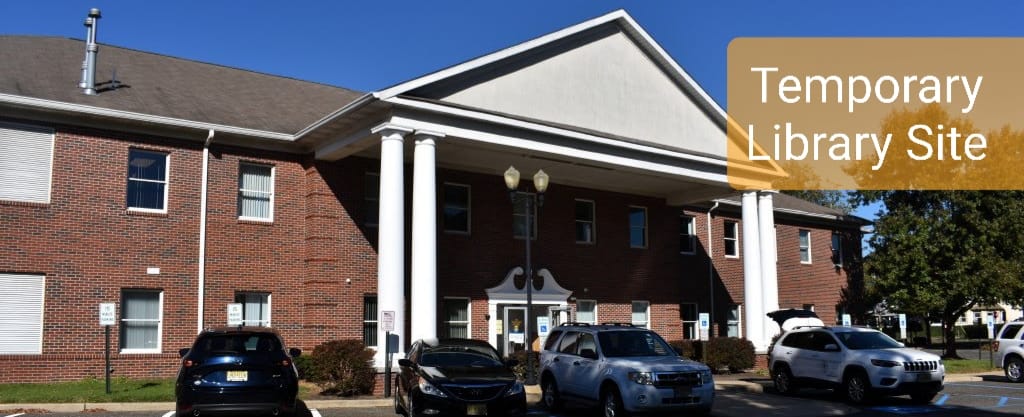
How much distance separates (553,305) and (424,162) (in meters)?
8.75

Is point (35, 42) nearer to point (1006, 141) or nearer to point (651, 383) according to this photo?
point (651, 383)

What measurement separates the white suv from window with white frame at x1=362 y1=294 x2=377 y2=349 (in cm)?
1023

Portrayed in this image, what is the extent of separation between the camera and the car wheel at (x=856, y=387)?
1761cm

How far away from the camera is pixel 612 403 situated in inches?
573

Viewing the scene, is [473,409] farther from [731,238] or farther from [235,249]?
[731,238]

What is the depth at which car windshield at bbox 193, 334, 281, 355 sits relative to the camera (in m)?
13.2

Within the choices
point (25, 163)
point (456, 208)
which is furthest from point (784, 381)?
point (25, 163)

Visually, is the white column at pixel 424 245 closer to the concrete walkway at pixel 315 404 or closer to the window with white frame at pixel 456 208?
the concrete walkway at pixel 315 404

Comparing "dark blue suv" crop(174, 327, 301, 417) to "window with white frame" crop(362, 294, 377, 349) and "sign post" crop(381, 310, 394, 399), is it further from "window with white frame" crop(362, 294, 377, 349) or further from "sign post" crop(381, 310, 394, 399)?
"window with white frame" crop(362, 294, 377, 349)

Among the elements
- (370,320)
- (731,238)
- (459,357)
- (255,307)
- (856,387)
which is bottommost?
(856,387)

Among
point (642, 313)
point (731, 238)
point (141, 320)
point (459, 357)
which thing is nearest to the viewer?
point (459, 357)

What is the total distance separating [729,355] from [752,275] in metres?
3.08

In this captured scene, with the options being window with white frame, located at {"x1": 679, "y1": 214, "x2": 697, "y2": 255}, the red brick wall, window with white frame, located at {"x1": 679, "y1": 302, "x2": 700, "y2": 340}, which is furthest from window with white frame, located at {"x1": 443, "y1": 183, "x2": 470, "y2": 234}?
window with white frame, located at {"x1": 679, "y1": 302, "x2": 700, "y2": 340}

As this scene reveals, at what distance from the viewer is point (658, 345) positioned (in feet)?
52.1
